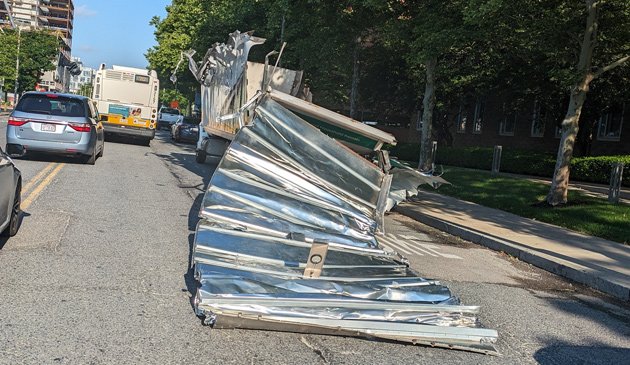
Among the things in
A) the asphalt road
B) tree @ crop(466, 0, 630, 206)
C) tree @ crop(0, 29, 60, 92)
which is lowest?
the asphalt road

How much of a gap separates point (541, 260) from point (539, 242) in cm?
155

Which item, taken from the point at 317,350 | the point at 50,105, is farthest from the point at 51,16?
the point at 317,350

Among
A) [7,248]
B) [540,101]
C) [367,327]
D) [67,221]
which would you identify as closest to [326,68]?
[540,101]

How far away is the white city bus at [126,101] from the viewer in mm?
24656

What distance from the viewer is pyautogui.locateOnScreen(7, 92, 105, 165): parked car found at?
14.8 m

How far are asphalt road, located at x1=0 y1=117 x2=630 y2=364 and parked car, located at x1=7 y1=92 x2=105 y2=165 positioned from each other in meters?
4.29

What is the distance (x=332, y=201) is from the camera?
7105 mm

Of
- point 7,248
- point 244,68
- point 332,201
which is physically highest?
point 244,68

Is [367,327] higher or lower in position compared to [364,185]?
lower

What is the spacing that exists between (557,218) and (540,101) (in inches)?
501

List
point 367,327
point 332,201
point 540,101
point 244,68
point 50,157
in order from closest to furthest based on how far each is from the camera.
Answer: point 367,327
point 332,201
point 244,68
point 50,157
point 540,101

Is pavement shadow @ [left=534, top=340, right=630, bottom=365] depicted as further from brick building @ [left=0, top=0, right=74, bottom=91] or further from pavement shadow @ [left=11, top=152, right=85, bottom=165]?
brick building @ [left=0, top=0, right=74, bottom=91]

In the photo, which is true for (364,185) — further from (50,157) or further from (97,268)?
(50,157)

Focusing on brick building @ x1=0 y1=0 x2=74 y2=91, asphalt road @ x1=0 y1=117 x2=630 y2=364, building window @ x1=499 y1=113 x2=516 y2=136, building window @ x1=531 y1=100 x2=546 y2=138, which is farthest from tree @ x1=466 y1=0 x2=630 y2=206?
brick building @ x1=0 y1=0 x2=74 y2=91
